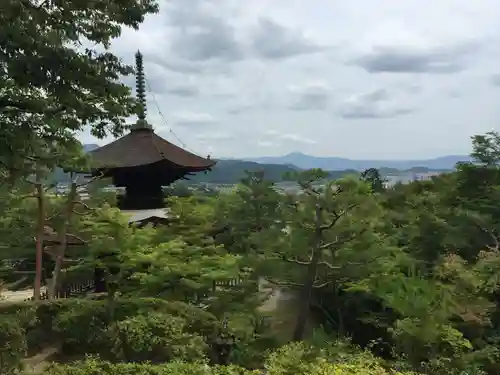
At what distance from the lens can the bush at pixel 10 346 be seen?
24.0ft

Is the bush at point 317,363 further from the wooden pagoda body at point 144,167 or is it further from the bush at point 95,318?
the wooden pagoda body at point 144,167

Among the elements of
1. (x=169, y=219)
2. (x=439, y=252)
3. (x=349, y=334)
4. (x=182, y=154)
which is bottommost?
(x=349, y=334)

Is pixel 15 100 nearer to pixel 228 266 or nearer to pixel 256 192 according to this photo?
pixel 228 266

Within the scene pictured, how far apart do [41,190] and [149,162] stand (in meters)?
4.20

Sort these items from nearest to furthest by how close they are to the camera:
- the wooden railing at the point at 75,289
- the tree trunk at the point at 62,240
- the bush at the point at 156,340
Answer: the bush at the point at 156,340 < the tree trunk at the point at 62,240 < the wooden railing at the point at 75,289

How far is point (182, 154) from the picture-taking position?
56.4 ft

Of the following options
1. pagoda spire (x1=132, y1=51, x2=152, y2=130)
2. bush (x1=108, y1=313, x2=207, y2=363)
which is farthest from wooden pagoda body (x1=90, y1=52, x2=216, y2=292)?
bush (x1=108, y1=313, x2=207, y2=363)

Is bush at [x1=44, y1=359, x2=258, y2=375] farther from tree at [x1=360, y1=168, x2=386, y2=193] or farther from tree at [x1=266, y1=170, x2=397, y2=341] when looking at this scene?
tree at [x1=360, y1=168, x2=386, y2=193]

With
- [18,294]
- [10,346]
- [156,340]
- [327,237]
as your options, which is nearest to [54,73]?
[10,346]

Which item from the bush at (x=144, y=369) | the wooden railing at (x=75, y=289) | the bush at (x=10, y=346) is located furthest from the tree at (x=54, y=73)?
the wooden railing at (x=75, y=289)

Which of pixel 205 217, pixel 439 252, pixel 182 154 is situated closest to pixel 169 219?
pixel 205 217

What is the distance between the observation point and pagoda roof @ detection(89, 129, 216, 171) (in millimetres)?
15547

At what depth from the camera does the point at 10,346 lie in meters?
7.37

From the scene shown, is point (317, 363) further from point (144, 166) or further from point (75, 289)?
point (144, 166)
